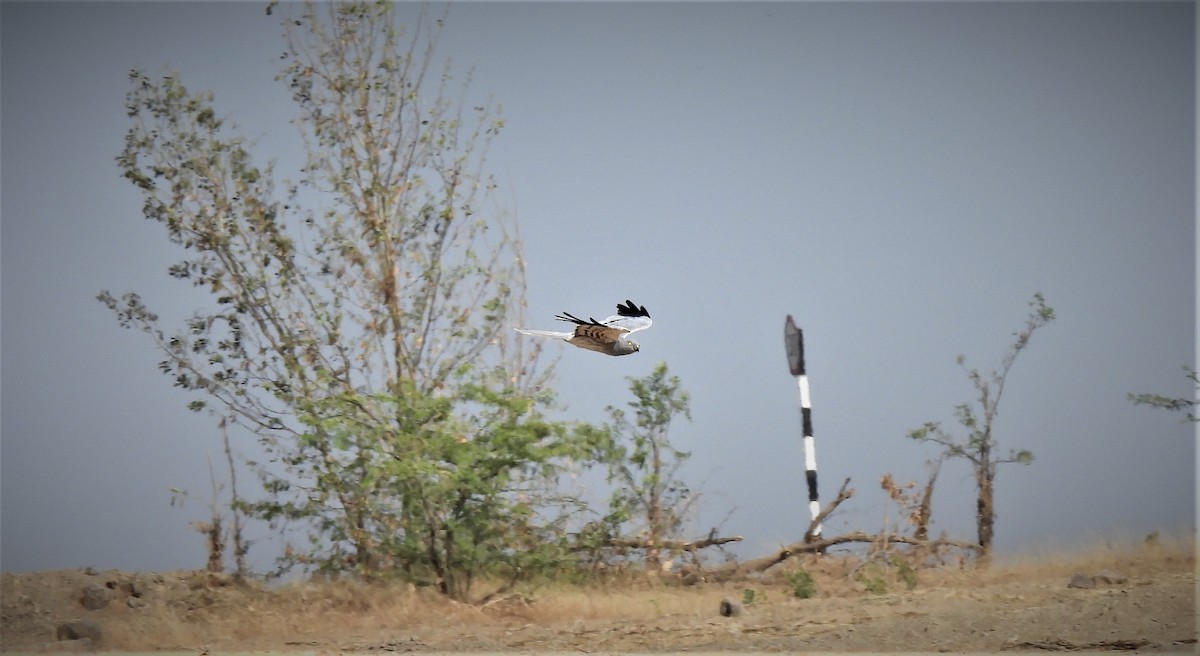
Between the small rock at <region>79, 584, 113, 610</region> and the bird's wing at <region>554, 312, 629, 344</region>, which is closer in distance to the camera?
the bird's wing at <region>554, 312, 629, 344</region>

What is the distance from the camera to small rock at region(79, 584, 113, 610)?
833 centimetres

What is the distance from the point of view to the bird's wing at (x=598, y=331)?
527 centimetres

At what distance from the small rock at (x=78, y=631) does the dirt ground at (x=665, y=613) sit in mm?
11

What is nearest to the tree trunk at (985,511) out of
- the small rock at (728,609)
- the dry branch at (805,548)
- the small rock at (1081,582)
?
the dry branch at (805,548)

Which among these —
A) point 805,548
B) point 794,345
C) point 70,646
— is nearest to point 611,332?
point 70,646

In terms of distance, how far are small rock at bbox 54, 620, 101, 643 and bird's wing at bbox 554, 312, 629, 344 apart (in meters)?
3.95

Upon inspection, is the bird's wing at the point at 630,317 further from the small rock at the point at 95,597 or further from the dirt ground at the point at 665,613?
the small rock at the point at 95,597

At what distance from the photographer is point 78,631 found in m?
7.52

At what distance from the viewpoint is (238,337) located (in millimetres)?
9055

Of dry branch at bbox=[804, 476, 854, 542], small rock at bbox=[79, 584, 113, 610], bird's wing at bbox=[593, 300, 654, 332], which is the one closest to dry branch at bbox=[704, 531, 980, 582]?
dry branch at bbox=[804, 476, 854, 542]

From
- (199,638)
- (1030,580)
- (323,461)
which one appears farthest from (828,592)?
(199,638)

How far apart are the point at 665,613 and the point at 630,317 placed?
315 centimetres

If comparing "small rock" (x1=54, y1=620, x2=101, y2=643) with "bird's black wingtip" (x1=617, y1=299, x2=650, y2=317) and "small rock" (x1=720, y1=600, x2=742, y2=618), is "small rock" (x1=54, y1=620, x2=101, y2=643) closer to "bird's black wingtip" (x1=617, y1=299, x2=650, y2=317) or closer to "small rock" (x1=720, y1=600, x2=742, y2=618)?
"small rock" (x1=720, y1=600, x2=742, y2=618)

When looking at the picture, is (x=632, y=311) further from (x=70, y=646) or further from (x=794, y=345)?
(x=794, y=345)
